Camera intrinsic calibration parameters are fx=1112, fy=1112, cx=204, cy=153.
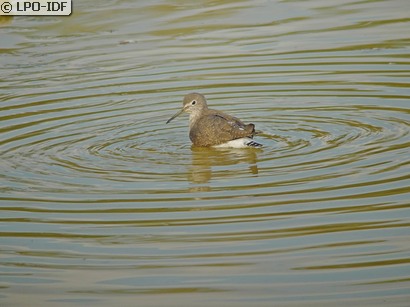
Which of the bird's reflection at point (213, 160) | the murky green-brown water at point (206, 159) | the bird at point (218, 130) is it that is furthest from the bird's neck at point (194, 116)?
the bird's reflection at point (213, 160)

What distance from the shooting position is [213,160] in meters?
12.8

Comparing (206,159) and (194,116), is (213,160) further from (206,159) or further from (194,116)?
(194,116)

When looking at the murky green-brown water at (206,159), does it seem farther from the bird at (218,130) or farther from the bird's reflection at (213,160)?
the bird at (218,130)

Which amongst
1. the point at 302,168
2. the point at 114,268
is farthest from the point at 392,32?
the point at 114,268

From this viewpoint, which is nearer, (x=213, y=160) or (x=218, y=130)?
(x=213, y=160)

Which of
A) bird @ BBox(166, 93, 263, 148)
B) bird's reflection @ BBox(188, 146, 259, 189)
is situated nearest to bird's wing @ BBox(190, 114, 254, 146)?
bird @ BBox(166, 93, 263, 148)

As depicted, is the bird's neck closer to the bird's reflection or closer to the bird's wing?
the bird's wing

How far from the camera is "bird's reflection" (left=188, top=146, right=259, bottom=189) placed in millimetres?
11758

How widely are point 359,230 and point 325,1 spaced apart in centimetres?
1189

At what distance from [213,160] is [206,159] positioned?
9cm

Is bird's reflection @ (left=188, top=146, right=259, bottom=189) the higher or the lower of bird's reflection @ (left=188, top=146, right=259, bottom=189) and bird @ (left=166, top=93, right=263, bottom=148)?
the lower

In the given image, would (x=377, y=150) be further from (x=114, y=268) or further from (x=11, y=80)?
(x=11, y=80)

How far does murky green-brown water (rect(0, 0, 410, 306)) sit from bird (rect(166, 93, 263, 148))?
173 millimetres

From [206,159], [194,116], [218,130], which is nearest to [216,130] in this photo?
[218,130]
